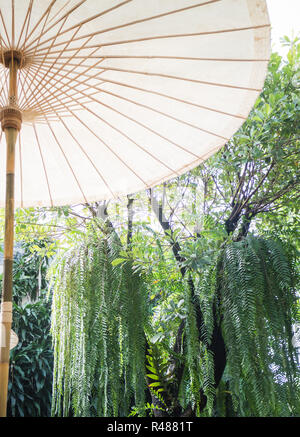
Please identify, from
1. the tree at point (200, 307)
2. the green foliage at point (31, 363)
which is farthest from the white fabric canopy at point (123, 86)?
the green foliage at point (31, 363)

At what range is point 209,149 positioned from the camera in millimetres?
1384

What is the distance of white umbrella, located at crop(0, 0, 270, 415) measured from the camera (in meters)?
1.09

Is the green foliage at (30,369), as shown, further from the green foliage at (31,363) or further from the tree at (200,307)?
the tree at (200,307)

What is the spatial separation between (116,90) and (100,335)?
1245mm

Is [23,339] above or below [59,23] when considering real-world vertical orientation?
below

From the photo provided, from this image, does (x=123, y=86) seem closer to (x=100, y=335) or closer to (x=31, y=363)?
(x=100, y=335)

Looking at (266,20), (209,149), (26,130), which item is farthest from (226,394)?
(266,20)

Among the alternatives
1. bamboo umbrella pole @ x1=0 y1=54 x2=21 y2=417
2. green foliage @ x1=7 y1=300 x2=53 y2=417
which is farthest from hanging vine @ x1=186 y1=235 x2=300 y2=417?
green foliage @ x1=7 y1=300 x2=53 y2=417

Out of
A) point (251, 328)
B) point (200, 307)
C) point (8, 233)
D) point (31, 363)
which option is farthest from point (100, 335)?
point (31, 363)

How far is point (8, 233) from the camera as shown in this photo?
41.8 inches

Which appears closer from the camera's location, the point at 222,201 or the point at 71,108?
the point at 71,108

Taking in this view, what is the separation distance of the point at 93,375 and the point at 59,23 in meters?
1.61

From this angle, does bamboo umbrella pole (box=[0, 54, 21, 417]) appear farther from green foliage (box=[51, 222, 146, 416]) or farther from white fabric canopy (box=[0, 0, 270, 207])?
green foliage (box=[51, 222, 146, 416])

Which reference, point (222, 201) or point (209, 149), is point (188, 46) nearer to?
point (209, 149)
